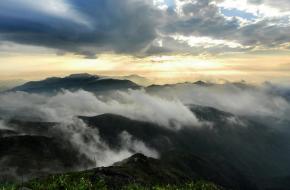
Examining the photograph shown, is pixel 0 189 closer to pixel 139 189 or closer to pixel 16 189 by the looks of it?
pixel 16 189

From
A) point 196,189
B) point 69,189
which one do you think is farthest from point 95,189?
point 196,189

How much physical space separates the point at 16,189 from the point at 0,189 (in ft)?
7.28

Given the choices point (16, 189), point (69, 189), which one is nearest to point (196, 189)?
point (69, 189)

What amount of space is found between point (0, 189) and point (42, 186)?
6415mm

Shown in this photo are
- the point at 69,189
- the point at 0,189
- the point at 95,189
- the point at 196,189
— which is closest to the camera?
the point at 0,189

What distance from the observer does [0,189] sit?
33.9 metres

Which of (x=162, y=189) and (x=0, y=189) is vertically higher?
(x=0, y=189)

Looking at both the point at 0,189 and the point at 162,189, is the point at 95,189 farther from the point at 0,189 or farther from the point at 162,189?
the point at 0,189

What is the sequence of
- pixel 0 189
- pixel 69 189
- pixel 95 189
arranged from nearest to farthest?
pixel 0 189
pixel 69 189
pixel 95 189

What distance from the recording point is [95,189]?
137ft

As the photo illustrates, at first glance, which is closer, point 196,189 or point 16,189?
point 16,189

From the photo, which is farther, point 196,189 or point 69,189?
point 196,189

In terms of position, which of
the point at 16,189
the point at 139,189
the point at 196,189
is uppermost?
the point at 16,189

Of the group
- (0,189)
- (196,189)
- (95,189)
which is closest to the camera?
(0,189)
